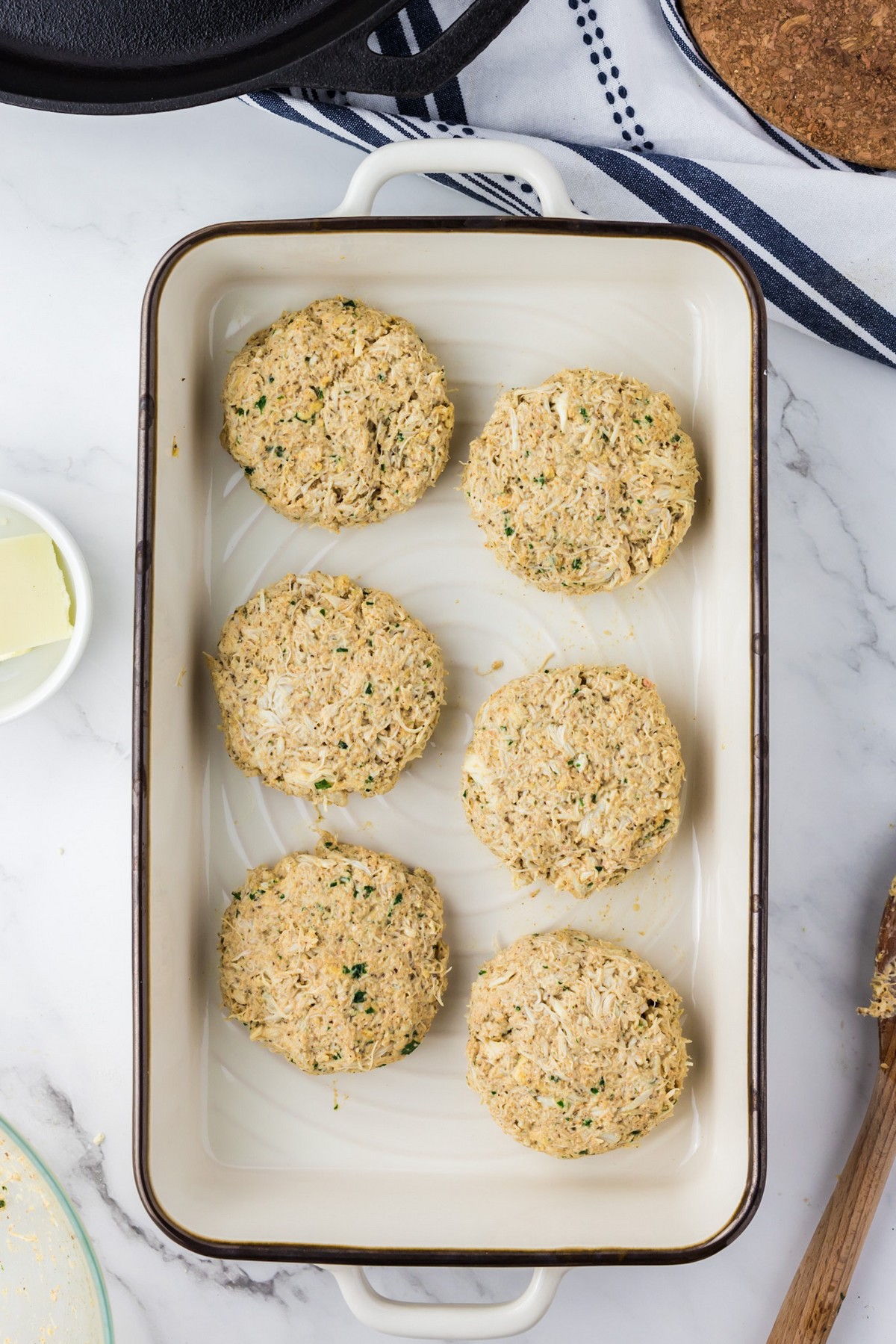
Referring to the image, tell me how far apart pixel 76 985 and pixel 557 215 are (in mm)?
1659

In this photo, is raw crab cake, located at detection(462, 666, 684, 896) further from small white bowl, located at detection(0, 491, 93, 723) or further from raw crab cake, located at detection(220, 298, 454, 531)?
small white bowl, located at detection(0, 491, 93, 723)

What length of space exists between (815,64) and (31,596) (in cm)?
166

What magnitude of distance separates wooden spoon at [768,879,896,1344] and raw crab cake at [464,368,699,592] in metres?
0.84

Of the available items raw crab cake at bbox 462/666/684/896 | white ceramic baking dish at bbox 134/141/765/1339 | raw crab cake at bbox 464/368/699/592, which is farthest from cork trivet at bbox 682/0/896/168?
raw crab cake at bbox 462/666/684/896

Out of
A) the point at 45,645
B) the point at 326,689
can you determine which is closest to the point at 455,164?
the point at 326,689

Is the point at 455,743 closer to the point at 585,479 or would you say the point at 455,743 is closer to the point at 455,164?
the point at 585,479

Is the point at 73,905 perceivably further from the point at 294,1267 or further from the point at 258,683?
the point at 294,1267

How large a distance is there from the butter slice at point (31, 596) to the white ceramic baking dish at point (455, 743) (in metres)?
0.23

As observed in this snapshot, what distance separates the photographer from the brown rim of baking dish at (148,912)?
1.73 m

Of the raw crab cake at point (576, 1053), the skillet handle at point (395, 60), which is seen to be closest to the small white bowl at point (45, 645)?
the skillet handle at point (395, 60)

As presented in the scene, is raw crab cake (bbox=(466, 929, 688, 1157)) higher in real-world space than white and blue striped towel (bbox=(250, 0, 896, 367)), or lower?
lower

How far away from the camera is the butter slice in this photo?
1921mm

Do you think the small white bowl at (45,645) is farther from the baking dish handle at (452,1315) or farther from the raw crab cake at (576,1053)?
the baking dish handle at (452,1315)

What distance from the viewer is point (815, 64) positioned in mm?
1857
